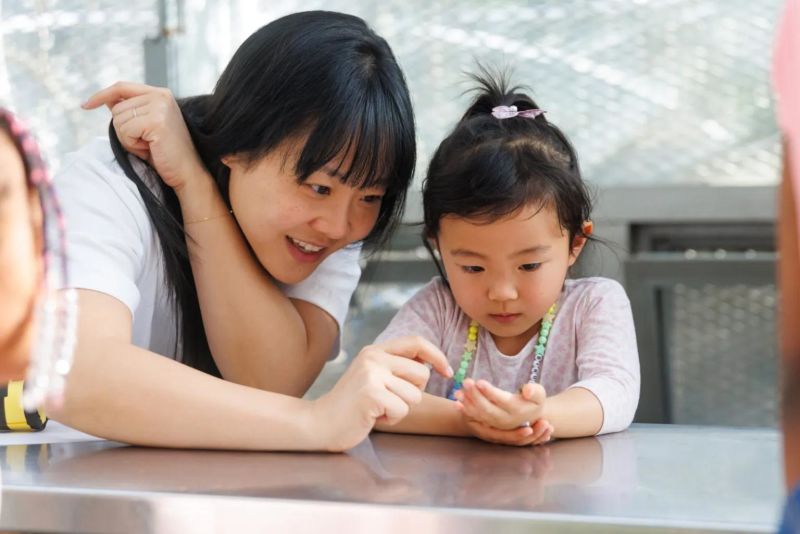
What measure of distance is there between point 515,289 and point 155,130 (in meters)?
0.50

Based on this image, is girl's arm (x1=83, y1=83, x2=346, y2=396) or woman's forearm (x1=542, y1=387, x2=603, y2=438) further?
girl's arm (x1=83, y1=83, x2=346, y2=396)

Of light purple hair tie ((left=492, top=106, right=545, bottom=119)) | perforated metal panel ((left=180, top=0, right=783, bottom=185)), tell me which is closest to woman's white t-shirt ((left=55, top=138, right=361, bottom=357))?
light purple hair tie ((left=492, top=106, right=545, bottom=119))

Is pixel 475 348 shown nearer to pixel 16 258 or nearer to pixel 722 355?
pixel 16 258

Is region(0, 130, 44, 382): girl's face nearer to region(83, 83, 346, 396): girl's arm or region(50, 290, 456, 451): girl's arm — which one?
region(50, 290, 456, 451): girl's arm

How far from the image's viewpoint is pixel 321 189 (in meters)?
1.31

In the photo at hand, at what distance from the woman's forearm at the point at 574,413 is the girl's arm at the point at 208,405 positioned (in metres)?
0.18

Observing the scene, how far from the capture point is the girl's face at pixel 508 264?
132 centimetres

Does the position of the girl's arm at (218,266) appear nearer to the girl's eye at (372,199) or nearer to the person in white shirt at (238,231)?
the person in white shirt at (238,231)

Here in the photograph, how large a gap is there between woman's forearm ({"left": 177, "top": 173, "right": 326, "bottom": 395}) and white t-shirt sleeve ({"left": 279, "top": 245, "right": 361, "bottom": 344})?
0.04 m

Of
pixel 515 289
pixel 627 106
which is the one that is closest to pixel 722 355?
pixel 627 106

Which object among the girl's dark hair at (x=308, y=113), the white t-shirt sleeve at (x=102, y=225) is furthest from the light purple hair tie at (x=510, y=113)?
the white t-shirt sleeve at (x=102, y=225)

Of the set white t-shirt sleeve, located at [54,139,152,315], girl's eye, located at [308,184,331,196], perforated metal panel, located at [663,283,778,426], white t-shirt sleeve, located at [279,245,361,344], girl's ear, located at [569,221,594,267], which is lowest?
perforated metal panel, located at [663,283,778,426]

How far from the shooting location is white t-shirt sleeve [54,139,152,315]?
1.18m

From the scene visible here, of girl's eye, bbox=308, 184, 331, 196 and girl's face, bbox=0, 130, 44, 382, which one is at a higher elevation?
girl's face, bbox=0, 130, 44, 382
